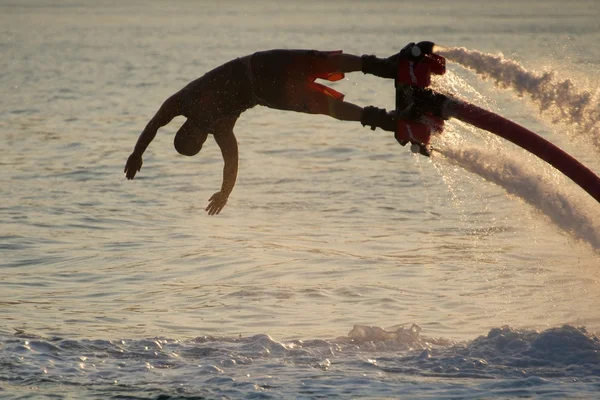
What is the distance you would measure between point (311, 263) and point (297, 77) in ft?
14.9

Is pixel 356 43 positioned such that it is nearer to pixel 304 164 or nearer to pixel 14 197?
pixel 304 164

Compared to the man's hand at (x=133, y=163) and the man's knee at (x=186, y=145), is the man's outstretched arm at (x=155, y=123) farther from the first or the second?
the man's knee at (x=186, y=145)

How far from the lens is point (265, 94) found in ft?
36.7

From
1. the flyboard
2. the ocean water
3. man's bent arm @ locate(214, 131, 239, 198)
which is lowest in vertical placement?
the ocean water

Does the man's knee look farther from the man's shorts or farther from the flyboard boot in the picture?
the flyboard boot

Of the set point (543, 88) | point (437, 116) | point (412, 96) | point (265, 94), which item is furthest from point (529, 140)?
point (265, 94)

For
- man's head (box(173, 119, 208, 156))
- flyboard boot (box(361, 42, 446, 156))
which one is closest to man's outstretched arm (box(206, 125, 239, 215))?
man's head (box(173, 119, 208, 156))

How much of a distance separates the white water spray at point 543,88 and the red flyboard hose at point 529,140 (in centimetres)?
73

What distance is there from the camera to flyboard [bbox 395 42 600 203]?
1051cm

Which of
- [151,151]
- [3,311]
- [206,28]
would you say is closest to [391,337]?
[3,311]

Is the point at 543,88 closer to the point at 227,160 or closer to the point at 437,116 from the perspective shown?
the point at 437,116

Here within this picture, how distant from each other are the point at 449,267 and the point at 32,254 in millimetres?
5571

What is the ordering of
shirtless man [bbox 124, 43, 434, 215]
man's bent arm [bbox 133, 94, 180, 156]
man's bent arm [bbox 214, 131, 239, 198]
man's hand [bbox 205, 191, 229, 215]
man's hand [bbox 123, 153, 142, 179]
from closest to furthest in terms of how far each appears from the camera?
shirtless man [bbox 124, 43, 434, 215] < man's bent arm [bbox 133, 94, 180, 156] < man's hand [bbox 123, 153, 142, 179] < man's bent arm [bbox 214, 131, 239, 198] < man's hand [bbox 205, 191, 229, 215]

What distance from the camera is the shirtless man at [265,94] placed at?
10.6 metres
